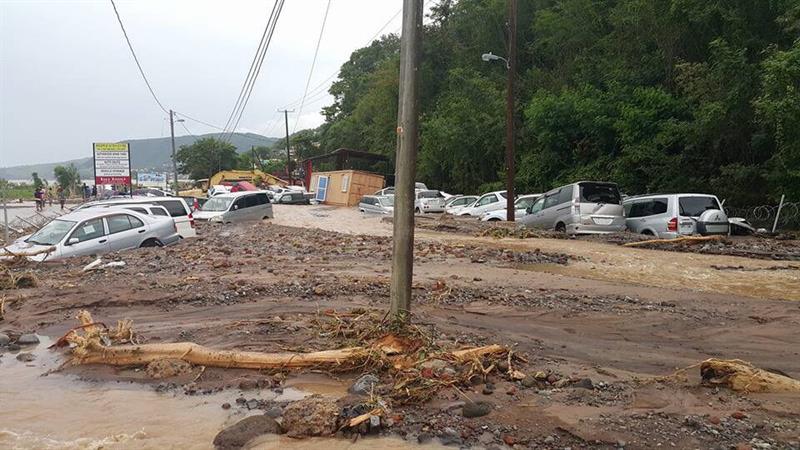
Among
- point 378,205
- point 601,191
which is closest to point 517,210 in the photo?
point 601,191

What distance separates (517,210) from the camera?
2511cm

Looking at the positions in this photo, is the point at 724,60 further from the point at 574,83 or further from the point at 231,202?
A: the point at 231,202

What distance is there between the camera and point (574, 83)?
33.8m

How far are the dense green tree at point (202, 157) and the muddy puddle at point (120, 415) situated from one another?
305 feet

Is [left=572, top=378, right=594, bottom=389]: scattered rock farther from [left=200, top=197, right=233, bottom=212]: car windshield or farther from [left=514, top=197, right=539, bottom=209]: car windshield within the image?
[left=200, top=197, right=233, bottom=212]: car windshield

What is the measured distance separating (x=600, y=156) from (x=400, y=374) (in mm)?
25755

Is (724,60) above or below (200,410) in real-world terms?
above

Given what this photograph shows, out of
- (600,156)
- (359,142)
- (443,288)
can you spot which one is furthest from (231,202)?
(359,142)

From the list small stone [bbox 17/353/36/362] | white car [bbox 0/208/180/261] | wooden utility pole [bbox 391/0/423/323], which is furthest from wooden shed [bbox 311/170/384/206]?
wooden utility pole [bbox 391/0/423/323]

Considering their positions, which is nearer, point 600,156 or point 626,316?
point 626,316

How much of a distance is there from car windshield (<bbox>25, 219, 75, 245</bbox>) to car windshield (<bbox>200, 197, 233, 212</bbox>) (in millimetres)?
12119

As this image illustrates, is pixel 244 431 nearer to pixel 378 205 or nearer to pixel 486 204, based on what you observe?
pixel 486 204

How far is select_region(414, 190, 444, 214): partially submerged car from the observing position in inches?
1362

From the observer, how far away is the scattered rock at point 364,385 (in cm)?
491
